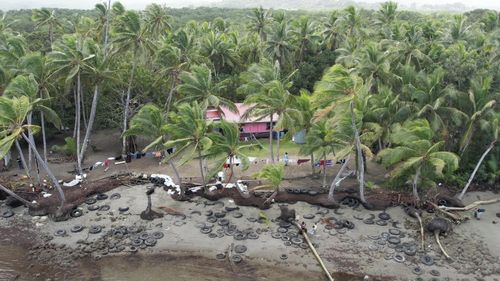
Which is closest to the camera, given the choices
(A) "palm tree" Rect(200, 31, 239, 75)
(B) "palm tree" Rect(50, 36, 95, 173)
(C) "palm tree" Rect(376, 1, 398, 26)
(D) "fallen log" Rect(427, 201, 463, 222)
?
(D) "fallen log" Rect(427, 201, 463, 222)

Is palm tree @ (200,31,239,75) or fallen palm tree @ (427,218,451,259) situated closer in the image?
fallen palm tree @ (427,218,451,259)

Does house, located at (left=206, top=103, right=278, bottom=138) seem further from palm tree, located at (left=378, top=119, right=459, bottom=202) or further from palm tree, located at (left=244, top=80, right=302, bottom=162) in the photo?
palm tree, located at (left=378, top=119, right=459, bottom=202)

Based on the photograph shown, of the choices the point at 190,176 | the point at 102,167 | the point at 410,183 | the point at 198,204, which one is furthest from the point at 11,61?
the point at 410,183

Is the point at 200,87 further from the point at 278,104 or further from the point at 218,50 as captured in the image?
the point at 218,50

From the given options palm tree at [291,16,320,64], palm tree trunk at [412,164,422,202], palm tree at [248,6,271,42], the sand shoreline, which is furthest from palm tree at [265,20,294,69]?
palm tree trunk at [412,164,422,202]

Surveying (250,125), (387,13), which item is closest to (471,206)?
(250,125)

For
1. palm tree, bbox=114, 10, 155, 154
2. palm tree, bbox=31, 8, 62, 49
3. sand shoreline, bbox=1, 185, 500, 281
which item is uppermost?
palm tree, bbox=31, 8, 62, 49
